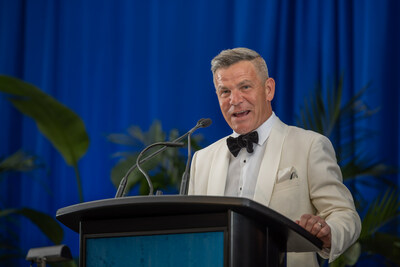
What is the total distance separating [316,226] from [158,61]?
134 inches

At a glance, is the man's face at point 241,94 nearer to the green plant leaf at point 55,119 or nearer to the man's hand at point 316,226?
the man's hand at point 316,226

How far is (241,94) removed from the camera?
2590 mm

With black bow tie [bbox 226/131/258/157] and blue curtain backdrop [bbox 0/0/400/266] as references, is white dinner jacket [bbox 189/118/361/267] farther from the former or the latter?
blue curtain backdrop [bbox 0/0/400/266]

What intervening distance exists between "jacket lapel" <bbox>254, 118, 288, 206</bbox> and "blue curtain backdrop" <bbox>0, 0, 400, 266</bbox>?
194 centimetres

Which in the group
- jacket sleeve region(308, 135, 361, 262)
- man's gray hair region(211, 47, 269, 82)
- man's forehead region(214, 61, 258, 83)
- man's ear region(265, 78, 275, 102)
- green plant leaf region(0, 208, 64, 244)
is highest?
man's gray hair region(211, 47, 269, 82)

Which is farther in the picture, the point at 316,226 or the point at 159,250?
the point at 316,226

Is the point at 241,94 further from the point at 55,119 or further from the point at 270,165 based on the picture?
the point at 55,119

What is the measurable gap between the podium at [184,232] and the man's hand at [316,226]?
42mm

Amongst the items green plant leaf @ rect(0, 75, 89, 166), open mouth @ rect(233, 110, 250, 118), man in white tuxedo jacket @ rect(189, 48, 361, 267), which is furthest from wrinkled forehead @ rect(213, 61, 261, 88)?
green plant leaf @ rect(0, 75, 89, 166)

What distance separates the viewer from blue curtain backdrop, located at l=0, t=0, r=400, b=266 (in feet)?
14.5

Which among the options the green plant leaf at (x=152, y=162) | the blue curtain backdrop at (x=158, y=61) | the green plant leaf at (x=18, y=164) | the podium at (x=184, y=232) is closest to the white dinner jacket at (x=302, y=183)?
the podium at (x=184, y=232)

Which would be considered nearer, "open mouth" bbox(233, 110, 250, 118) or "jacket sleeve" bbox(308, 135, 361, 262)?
"jacket sleeve" bbox(308, 135, 361, 262)

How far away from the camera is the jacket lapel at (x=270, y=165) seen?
2.30 meters

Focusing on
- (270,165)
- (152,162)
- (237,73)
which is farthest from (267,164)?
(152,162)
